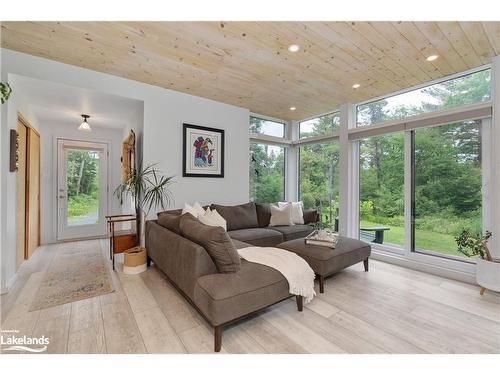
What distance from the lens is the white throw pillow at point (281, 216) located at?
160 inches

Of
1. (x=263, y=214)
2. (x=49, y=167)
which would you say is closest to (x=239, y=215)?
(x=263, y=214)

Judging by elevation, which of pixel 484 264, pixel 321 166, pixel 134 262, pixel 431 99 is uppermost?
pixel 431 99

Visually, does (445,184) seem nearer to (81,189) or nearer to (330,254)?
(330,254)

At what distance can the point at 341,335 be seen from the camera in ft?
5.81

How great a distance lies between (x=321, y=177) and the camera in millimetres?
4859

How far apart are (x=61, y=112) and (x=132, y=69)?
1924 millimetres

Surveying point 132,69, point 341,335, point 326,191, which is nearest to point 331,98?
point 326,191

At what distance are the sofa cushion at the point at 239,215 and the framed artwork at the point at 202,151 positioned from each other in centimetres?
65

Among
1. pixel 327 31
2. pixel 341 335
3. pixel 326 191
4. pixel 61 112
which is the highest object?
pixel 327 31

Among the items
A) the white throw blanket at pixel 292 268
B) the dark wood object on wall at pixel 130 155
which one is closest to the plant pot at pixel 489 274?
the white throw blanket at pixel 292 268

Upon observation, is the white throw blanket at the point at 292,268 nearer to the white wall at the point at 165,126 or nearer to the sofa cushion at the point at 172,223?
the sofa cushion at the point at 172,223

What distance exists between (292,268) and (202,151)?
256 centimetres

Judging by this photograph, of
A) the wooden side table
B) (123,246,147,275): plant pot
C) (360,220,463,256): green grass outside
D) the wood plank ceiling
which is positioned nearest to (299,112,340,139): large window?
the wood plank ceiling
